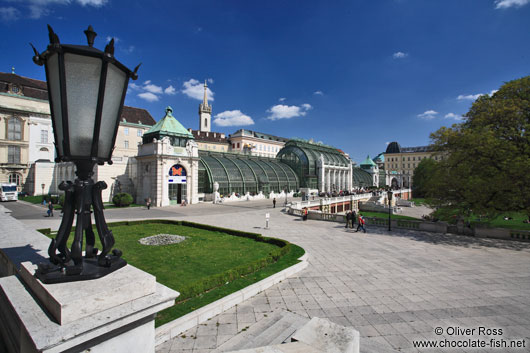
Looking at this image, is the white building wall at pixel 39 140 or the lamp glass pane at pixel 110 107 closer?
the lamp glass pane at pixel 110 107

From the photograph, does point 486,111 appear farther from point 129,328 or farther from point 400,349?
point 129,328

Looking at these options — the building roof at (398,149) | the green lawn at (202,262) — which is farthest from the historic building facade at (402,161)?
the green lawn at (202,262)

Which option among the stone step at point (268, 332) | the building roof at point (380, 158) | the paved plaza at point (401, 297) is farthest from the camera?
the building roof at point (380, 158)

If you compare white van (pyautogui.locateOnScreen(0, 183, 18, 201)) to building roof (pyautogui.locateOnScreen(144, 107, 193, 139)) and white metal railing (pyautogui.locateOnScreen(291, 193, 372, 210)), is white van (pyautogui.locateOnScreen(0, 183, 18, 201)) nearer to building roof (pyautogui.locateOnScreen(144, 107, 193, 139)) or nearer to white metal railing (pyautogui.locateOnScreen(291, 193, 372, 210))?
building roof (pyautogui.locateOnScreen(144, 107, 193, 139))

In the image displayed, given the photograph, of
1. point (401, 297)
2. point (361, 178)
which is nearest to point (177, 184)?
point (401, 297)

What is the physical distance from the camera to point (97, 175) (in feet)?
118

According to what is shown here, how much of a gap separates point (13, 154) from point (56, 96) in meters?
62.7

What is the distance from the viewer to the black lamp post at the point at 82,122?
11.9 ft

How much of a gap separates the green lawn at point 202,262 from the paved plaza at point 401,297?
2.67 feet

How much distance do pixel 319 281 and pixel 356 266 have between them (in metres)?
2.77

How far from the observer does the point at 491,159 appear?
1709cm

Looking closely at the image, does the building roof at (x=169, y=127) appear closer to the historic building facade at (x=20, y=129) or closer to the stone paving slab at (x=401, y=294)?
the historic building facade at (x=20, y=129)

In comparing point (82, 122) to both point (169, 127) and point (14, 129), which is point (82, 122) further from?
point (14, 129)

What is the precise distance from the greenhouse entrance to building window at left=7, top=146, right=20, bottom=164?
114 feet
